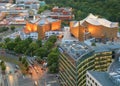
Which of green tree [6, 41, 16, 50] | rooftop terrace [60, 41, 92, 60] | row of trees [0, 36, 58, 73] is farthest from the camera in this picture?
green tree [6, 41, 16, 50]

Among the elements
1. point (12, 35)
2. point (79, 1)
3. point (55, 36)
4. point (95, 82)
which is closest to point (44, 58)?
point (55, 36)

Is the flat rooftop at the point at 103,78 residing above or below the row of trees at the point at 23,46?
above

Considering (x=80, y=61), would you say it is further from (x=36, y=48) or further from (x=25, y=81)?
(x=36, y=48)

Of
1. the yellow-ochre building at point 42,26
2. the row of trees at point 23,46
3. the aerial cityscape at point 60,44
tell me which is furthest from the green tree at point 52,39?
the yellow-ochre building at point 42,26

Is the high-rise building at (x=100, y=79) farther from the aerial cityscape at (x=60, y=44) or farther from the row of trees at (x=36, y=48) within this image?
the row of trees at (x=36, y=48)

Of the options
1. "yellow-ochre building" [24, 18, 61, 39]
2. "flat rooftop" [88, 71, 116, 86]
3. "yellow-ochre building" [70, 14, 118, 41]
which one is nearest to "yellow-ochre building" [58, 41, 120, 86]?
"flat rooftop" [88, 71, 116, 86]

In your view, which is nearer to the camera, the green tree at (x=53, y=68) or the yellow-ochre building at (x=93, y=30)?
the green tree at (x=53, y=68)

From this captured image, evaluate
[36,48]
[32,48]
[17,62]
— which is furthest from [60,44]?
[17,62]

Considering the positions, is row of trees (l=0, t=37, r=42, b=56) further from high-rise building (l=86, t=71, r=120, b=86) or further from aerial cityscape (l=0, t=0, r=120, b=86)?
high-rise building (l=86, t=71, r=120, b=86)
